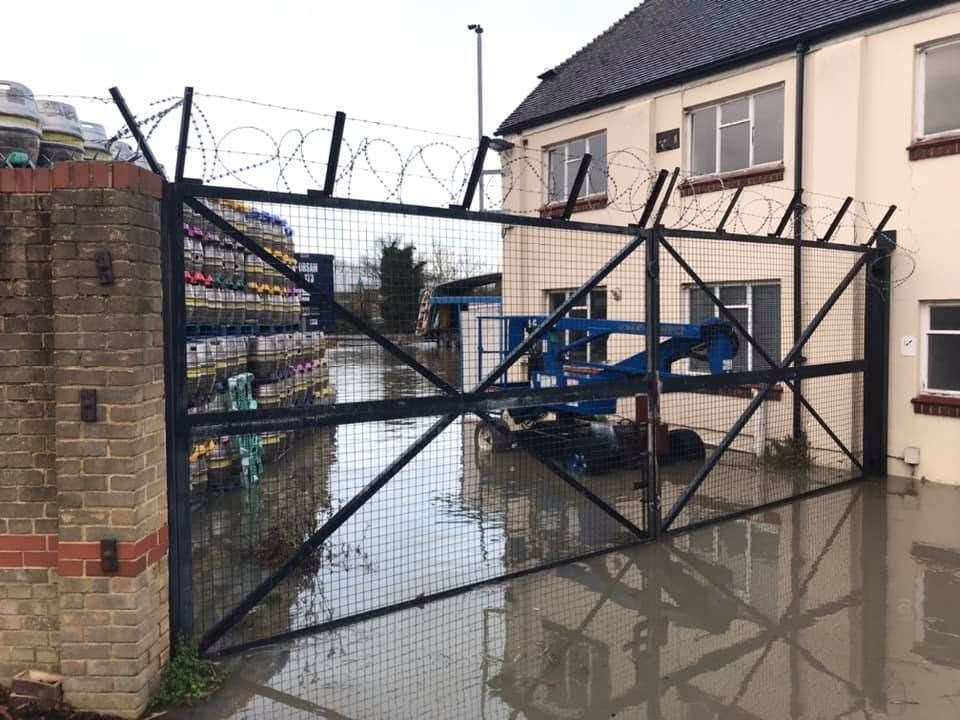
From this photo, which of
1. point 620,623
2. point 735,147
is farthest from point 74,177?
point 735,147

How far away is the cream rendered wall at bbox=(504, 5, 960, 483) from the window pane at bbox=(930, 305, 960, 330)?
0.19 metres

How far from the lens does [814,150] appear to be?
380 inches

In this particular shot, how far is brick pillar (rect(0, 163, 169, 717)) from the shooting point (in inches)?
141

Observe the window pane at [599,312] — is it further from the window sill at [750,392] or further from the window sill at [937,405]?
the window sill at [937,405]

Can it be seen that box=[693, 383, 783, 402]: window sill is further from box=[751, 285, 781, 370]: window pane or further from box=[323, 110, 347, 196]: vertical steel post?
box=[323, 110, 347, 196]: vertical steel post

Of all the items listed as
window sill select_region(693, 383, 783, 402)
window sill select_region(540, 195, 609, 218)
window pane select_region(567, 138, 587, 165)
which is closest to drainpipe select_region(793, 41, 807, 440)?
window sill select_region(693, 383, 783, 402)

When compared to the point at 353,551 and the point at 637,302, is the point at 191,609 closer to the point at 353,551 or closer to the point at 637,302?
the point at 353,551

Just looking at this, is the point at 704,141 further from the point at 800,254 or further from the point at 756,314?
the point at 756,314

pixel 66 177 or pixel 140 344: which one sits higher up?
pixel 66 177

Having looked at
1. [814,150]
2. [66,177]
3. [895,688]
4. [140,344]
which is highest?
[814,150]

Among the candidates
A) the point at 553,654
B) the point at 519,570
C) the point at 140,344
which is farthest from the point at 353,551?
the point at 140,344

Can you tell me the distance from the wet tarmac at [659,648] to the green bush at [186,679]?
0.32 ft

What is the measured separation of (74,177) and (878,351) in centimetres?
850

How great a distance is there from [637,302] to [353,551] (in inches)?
267
